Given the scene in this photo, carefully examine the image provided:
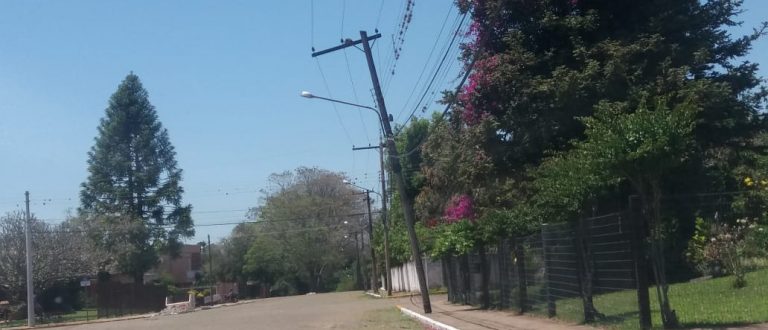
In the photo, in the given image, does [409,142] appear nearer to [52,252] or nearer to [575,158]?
[52,252]

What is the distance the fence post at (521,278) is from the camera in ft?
75.3

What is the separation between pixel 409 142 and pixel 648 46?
34.1m

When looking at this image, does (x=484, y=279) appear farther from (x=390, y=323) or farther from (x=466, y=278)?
(x=466, y=278)

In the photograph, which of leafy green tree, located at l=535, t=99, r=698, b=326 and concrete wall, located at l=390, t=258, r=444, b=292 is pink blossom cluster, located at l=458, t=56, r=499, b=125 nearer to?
leafy green tree, located at l=535, t=99, r=698, b=326

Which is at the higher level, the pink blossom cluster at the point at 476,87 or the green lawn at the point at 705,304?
the pink blossom cluster at the point at 476,87

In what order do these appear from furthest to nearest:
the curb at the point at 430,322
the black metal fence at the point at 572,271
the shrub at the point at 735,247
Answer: the curb at the point at 430,322 < the black metal fence at the point at 572,271 < the shrub at the point at 735,247

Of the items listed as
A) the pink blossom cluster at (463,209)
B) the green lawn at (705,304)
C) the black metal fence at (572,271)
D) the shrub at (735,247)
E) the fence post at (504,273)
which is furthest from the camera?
Result: the pink blossom cluster at (463,209)

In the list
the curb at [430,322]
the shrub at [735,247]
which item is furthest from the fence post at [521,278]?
the shrub at [735,247]

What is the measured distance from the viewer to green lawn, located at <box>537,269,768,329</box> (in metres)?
14.0

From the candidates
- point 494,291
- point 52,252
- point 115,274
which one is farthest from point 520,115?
point 115,274

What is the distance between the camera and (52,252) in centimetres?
5453

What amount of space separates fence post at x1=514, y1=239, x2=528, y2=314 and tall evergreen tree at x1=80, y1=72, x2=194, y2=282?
158 feet

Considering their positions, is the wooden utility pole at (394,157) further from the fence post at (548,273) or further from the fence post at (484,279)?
the fence post at (548,273)

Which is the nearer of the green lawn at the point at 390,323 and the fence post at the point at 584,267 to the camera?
the fence post at the point at 584,267
